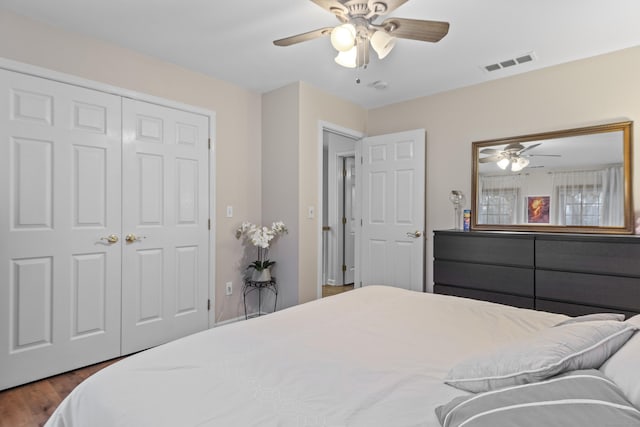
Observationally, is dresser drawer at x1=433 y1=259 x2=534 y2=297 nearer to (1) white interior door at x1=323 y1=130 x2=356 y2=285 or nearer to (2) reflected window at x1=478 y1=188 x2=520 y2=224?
(2) reflected window at x1=478 y1=188 x2=520 y2=224

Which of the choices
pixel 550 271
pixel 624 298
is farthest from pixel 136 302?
pixel 624 298

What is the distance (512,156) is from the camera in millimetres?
3307

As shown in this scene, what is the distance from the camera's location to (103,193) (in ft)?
8.85

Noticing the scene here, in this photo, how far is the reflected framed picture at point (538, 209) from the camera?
3088mm

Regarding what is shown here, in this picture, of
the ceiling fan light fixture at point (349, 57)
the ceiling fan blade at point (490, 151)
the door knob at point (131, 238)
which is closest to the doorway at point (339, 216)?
the ceiling fan blade at point (490, 151)

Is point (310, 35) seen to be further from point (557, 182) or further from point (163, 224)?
point (557, 182)

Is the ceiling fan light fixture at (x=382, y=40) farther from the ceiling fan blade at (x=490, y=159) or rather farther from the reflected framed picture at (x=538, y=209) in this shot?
the reflected framed picture at (x=538, y=209)

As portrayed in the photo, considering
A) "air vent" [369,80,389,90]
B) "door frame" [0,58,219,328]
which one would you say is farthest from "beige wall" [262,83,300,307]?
"air vent" [369,80,389,90]

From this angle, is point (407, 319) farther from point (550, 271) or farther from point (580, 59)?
point (580, 59)

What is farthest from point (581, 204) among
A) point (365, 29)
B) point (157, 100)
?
point (157, 100)

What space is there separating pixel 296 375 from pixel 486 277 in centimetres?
247

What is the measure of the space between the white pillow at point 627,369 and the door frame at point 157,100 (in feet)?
9.91

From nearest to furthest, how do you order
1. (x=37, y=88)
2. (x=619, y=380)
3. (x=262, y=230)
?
(x=619, y=380) → (x=37, y=88) → (x=262, y=230)

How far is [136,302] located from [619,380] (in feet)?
9.91
